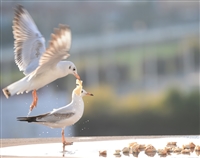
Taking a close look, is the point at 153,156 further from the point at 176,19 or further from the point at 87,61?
the point at 176,19

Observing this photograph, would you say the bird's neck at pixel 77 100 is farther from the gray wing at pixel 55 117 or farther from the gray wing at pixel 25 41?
the gray wing at pixel 25 41

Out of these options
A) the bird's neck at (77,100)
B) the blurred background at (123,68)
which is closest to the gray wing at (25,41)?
the bird's neck at (77,100)

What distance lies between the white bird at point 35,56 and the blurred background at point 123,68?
19.9 ft

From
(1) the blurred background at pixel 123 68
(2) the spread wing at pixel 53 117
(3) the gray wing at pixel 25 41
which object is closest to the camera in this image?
(2) the spread wing at pixel 53 117

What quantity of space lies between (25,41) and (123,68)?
9291 millimetres

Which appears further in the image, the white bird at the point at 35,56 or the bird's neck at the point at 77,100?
the bird's neck at the point at 77,100

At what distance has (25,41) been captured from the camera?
411 cm

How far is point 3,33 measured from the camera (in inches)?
530

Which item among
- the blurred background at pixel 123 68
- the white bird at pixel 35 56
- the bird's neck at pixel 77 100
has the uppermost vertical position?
the white bird at pixel 35 56

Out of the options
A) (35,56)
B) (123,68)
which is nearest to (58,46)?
(35,56)

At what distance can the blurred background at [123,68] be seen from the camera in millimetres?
11281

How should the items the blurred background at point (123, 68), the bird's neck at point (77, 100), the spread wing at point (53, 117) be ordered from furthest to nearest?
the blurred background at point (123, 68) < the bird's neck at point (77, 100) < the spread wing at point (53, 117)

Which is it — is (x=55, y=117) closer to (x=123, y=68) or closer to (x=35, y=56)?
(x=35, y=56)

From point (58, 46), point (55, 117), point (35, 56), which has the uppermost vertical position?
point (58, 46)
